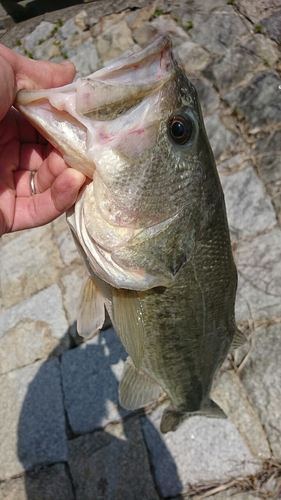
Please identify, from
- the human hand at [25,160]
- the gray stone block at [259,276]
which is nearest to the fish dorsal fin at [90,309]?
the human hand at [25,160]

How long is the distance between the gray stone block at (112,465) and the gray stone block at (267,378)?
2.45ft

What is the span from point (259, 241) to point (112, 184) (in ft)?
6.77

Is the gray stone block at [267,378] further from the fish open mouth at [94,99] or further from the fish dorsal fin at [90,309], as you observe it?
the fish open mouth at [94,99]

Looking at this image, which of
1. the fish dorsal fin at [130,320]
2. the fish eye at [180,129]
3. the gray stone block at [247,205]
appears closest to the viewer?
the fish eye at [180,129]

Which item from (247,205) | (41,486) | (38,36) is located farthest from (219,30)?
(41,486)

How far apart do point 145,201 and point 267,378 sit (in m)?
1.78

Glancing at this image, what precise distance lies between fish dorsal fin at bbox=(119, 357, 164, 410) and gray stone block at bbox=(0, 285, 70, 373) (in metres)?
1.28

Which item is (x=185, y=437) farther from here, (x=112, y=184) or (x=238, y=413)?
(x=112, y=184)

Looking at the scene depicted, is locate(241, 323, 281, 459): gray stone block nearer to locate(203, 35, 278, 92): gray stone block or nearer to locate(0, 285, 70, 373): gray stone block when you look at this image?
locate(0, 285, 70, 373): gray stone block

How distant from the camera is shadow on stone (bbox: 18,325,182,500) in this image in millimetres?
2631

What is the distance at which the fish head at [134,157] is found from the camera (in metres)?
1.17

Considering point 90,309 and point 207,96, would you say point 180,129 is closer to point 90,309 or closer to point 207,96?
point 90,309

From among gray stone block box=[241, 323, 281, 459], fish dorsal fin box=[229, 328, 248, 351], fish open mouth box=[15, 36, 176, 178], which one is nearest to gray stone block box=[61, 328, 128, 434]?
gray stone block box=[241, 323, 281, 459]

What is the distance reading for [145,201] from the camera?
1.32 meters
